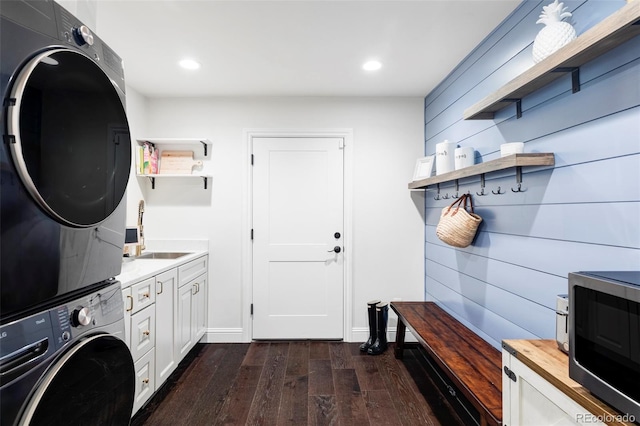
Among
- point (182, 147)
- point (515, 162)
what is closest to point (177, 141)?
point (182, 147)

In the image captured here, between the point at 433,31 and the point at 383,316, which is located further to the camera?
the point at 383,316

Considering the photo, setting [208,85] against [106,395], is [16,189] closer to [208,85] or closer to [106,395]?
[106,395]

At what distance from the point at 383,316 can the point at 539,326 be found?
4.73 feet

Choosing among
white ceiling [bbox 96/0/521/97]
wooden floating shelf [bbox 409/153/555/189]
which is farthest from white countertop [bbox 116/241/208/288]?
wooden floating shelf [bbox 409/153/555/189]

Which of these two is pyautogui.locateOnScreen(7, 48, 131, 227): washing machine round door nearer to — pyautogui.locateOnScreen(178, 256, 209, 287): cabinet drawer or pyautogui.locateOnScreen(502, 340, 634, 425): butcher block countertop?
pyautogui.locateOnScreen(502, 340, 634, 425): butcher block countertop

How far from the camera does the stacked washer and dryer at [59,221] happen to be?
63 centimetres

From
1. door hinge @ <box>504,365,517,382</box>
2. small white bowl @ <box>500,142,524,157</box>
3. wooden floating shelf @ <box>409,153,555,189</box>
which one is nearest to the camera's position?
door hinge @ <box>504,365,517,382</box>

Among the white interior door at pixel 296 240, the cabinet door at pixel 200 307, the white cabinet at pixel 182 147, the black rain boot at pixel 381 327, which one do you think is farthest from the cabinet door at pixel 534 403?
the white cabinet at pixel 182 147

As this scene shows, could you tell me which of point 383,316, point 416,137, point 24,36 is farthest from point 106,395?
A: point 416,137

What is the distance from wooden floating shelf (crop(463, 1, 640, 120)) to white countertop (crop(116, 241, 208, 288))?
2.20 metres

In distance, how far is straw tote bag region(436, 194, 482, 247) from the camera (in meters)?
1.97

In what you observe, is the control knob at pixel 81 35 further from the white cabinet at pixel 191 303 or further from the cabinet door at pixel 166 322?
the white cabinet at pixel 191 303

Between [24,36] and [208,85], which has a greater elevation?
[208,85]

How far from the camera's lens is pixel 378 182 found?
9.92 feet
